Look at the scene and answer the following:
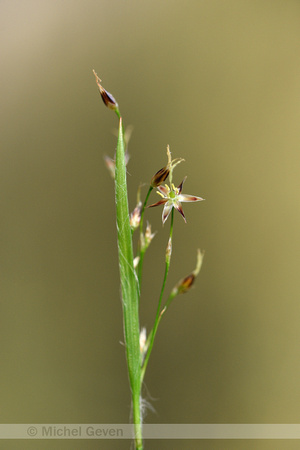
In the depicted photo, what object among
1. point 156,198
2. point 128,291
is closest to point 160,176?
point 128,291

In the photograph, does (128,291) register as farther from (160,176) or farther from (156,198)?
(156,198)

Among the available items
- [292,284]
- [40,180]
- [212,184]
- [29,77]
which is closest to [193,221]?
[212,184]

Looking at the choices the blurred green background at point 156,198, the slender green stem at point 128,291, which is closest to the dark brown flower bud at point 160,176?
the slender green stem at point 128,291

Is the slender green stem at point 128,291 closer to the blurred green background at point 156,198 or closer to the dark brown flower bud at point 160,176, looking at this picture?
the dark brown flower bud at point 160,176

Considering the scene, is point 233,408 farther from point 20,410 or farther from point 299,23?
point 299,23

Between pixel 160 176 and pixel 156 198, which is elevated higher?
pixel 156 198
